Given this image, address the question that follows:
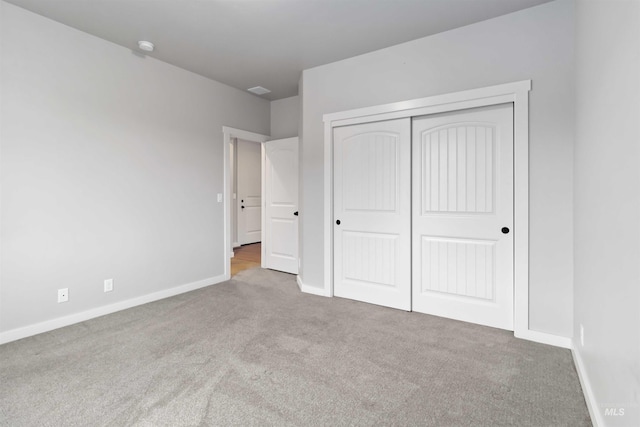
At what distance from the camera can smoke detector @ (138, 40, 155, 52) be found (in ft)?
10.1

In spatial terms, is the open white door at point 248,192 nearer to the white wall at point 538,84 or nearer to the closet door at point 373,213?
the closet door at point 373,213

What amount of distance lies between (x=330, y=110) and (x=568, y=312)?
9.31ft

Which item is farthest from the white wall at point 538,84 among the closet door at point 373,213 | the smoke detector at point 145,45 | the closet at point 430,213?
the smoke detector at point 145,45

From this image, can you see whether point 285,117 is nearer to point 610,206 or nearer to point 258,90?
point 258,90

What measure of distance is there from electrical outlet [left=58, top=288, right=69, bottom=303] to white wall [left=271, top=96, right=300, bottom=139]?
321 centimetres

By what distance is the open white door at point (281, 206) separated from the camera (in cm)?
469

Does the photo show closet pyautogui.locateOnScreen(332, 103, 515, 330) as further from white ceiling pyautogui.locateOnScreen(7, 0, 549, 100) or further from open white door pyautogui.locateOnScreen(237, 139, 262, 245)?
open white door pyautogui.locateOnScreen(237, 139, 262, 245)

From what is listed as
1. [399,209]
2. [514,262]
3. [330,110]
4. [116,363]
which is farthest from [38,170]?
[514,262]

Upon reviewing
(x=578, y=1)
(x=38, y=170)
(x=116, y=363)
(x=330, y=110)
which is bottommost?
(x=116, y=363)

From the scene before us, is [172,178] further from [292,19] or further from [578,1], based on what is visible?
[578,1]

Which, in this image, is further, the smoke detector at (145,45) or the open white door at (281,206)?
the open white door at (281,206)

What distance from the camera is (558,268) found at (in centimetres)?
246

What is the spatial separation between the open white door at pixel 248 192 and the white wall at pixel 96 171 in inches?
120

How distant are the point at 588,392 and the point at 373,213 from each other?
2.11 metres
